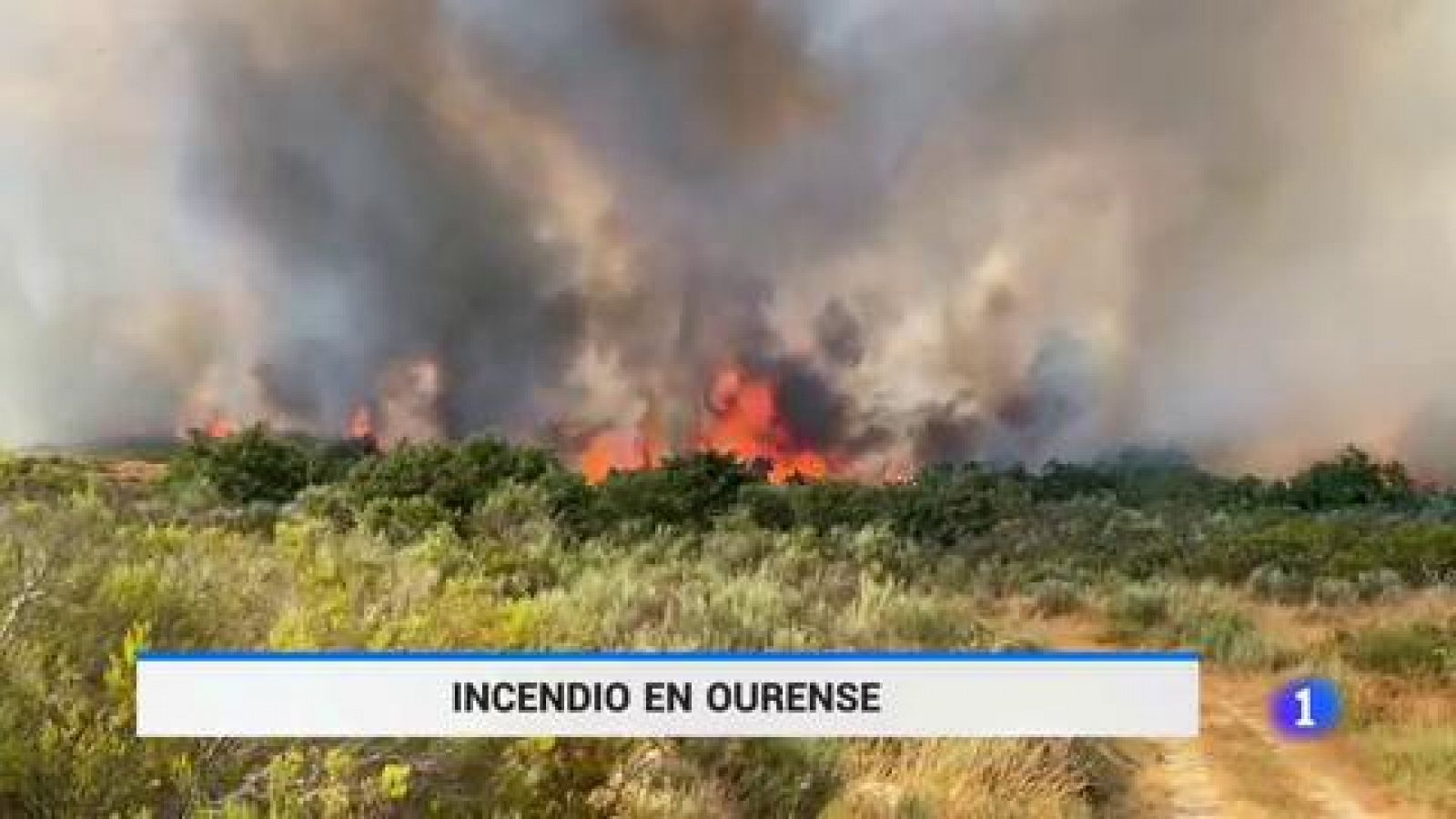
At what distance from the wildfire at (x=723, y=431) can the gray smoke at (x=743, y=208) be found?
47mm

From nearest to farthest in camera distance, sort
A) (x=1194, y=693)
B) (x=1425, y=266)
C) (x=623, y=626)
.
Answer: (x=1194, y=693), (x=1425, y=266), (x=623, y=626)

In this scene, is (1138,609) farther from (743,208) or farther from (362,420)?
(362,420)

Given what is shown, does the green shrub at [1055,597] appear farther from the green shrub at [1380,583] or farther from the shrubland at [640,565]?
the green shrub at [1380,583]

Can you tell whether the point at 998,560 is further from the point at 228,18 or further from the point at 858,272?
the point at 228,18

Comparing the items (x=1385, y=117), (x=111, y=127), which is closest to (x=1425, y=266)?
(x=1385, y=117)

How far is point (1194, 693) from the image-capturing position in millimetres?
3133

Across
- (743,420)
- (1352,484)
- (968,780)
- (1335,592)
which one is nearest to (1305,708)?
(1335,592)

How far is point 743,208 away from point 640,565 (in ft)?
2.41

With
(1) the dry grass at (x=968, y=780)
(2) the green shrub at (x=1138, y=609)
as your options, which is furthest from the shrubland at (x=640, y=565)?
(1) the dry grass at (x=968, y=780)

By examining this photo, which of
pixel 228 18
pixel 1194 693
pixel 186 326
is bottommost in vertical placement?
pixel 1194 693

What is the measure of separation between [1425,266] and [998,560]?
94 centimetres

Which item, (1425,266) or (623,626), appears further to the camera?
(623,626)

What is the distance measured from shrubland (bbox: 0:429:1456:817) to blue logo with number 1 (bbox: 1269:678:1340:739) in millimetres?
49

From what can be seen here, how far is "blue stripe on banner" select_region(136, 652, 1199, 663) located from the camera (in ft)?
10.2
